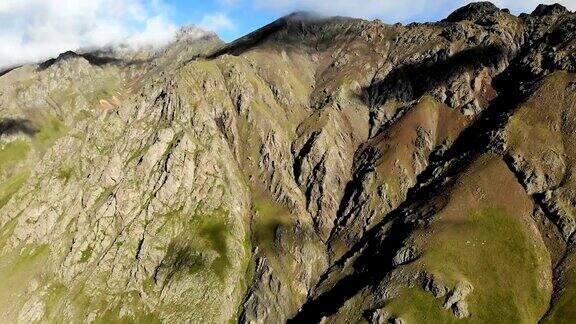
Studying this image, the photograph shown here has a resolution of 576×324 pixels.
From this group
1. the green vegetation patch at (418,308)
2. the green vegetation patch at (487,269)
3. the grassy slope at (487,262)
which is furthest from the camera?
the grassy slope at (487,262)

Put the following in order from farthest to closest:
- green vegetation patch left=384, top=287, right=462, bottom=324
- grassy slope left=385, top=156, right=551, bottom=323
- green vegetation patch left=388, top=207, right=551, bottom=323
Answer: grassy slope left=385, top=156, right=551, bottom=323 < green vegetation patch left=388, top=207, right=551, bottom=323 < green vegetation patch left=384, top=287, right=462, bottom=324

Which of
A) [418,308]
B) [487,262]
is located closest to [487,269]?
[487,262]

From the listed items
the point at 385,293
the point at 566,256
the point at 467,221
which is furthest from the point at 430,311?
the point at 566,256

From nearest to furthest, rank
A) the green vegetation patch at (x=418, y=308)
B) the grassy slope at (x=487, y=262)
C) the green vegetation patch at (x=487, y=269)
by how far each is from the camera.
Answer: the green vegetation patch at (x=418, y=308) → the green vegetation patch at (x=487, y=269) → the grassy slope at (x=487, y=262)

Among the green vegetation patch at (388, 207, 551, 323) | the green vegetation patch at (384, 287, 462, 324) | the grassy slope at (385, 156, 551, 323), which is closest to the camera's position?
the green vegetation patch at (384, 287, 462, 324)

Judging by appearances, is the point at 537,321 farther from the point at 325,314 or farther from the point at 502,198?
the point at 325,314

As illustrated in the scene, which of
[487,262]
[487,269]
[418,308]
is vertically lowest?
[418,308]

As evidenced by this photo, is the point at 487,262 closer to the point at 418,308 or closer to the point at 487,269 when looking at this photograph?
the point at 487,269

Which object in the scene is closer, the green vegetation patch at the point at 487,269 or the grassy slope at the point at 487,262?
the green vegetation patch at the point at 487,269

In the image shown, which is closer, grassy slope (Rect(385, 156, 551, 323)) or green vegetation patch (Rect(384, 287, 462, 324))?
green vegetation patch (Rect(384, 287, 462, 324))

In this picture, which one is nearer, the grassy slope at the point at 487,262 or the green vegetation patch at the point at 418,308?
the green vegetation patch at the point at 418,308

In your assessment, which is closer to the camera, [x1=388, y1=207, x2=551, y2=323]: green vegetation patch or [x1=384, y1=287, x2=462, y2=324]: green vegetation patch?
[x1=384, y1=287, x2=462, y2=324]: green vegetation patch
